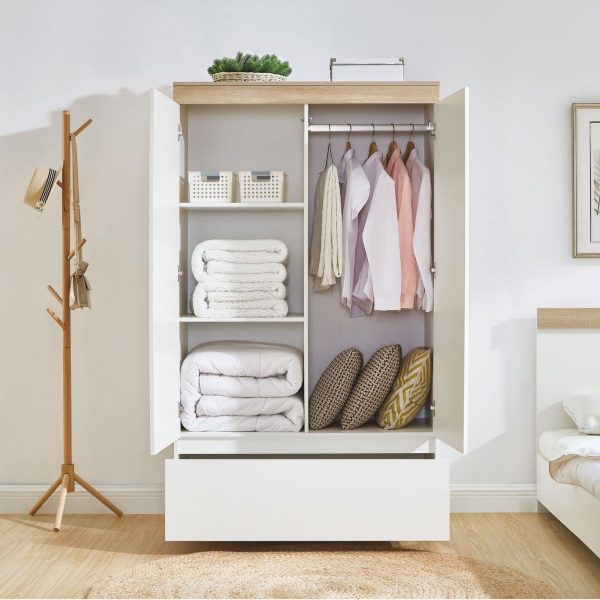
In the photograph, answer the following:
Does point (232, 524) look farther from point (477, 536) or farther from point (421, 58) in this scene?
point (421, 58)

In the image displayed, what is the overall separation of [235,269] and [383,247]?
0.62m

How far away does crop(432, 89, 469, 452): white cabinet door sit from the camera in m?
2.92

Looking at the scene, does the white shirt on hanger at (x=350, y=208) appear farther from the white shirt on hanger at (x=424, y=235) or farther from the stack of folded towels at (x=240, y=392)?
the stack of folded towels at (x=240, y=392)

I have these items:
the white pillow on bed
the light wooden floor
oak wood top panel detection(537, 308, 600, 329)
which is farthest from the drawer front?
oak wood top panel detection(537, 308, 600, 329)

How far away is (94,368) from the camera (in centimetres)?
360

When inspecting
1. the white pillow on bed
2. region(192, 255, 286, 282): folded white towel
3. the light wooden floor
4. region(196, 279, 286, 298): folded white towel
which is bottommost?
the light wooden floor

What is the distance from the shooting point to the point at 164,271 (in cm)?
304

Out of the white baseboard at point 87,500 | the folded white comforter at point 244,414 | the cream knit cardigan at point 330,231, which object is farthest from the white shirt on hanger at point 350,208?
the white baseboard at point 87,500

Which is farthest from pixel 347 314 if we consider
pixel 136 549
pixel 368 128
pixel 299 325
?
pixel 136 549

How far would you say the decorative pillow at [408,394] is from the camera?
3262 millimetres

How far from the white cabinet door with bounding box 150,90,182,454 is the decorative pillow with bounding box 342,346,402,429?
72cm

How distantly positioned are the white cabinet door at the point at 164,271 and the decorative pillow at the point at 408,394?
34.3 inches

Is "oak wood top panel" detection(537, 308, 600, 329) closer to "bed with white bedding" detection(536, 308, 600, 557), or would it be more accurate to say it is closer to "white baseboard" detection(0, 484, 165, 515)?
"bed with white bedding" detection(536, 308, 600, 557)

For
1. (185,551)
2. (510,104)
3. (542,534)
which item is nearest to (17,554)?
(185,551)
